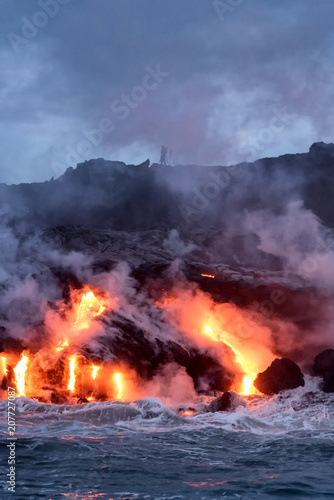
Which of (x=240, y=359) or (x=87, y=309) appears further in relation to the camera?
(x=87, y=309)

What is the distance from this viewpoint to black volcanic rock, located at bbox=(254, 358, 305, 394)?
3859cm

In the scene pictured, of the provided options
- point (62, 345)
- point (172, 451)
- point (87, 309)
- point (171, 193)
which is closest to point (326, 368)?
point (87, 309)

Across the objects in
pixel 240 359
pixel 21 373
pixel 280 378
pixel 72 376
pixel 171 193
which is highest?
pixel 171 193

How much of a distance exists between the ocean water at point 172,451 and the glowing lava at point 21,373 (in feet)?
11.2

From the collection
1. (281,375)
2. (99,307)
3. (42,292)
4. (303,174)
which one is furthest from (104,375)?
(303,174)

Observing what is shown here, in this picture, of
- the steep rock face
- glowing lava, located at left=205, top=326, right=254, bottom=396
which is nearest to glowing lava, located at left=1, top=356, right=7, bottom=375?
glowing lava, located at left=205, top=326, right=254, bottom=396

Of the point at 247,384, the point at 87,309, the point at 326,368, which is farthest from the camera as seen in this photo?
the point at 87,309

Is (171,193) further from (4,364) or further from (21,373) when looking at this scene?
(21,373)
